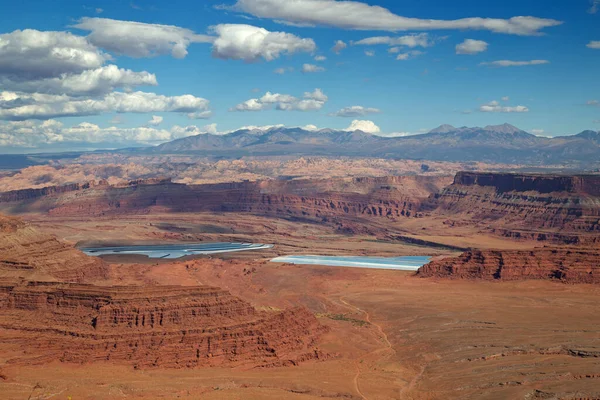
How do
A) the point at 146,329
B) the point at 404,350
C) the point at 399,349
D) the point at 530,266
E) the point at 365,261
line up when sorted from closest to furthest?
the point at 146,329
the point at 404,350
the point at 399,349
the point at 530,266
the point at 365,261

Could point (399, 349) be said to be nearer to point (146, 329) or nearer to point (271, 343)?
point (271, 343)

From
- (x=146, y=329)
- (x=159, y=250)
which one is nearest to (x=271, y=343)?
(x=146, y=329)

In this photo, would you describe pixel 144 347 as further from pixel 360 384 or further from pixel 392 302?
pixel 392 302

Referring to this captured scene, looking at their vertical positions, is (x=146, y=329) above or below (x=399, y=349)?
above

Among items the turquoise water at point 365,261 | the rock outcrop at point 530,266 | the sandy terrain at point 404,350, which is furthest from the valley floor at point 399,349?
the turquoise water at point 365,261

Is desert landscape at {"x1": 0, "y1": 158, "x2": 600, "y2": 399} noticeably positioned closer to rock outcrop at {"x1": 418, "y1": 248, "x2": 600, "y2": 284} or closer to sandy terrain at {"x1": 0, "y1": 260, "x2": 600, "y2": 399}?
sandy terrain at {"x1": 0, "y1": 260, "x2": 600, "y2": 399}

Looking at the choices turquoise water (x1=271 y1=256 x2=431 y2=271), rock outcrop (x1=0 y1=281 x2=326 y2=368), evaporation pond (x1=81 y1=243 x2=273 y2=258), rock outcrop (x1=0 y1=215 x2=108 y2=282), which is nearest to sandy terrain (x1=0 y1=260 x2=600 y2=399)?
rock outcrop (x1=0 y1=281 x2=326 y2=368)

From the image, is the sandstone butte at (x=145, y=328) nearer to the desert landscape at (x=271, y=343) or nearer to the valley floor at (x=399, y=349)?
the desert landscape at (x=271, y=343)
